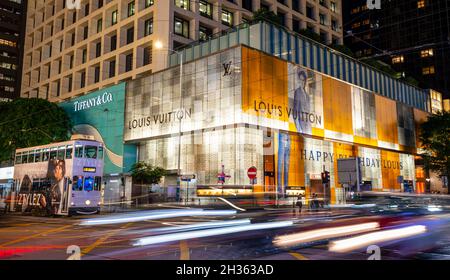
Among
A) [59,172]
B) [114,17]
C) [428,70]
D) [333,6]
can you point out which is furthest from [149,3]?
[428,70]

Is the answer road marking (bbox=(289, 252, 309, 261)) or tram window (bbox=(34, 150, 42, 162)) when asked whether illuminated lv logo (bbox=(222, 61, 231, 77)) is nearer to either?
tram window (bbox=(34, 150, 42, 162))

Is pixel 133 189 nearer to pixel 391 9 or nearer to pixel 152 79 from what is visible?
pixel 152 79

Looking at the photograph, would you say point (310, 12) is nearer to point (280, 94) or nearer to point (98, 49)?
point (280, 94)

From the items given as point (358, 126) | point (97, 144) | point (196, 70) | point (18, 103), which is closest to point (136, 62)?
point (196, 70)

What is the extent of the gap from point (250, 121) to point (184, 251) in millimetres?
28950

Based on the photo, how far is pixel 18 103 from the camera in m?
48.9

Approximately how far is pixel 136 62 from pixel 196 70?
11.8 metres

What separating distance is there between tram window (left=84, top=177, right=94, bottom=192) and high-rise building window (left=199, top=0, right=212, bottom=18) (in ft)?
106

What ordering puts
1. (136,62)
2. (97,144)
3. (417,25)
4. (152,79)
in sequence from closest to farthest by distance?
A: 1. (97,144)
2. (152,79)
3. (136,62)
4. (417,25)

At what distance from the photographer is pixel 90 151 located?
87.0 feet

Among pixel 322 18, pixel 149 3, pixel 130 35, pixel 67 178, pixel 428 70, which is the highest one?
pixel 428 70

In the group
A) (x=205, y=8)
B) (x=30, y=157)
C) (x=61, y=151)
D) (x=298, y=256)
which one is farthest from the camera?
(x=205, y=8)

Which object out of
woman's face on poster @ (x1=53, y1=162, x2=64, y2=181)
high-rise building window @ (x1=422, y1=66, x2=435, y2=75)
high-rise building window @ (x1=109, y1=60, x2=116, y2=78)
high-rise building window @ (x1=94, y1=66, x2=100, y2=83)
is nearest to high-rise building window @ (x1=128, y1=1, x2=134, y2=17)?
high-rise building window @ (x1=109, y1=60, x2=116, y2=78)

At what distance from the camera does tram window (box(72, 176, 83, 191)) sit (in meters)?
25.7
